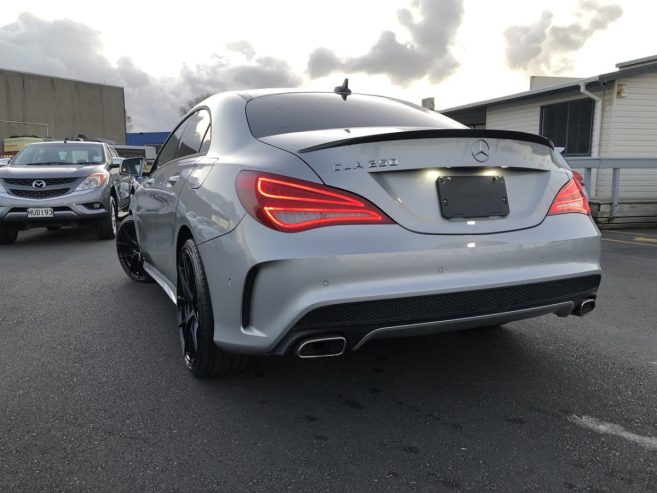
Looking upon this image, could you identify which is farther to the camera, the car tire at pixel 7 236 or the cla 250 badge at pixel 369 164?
the car tire at pixel 7 236

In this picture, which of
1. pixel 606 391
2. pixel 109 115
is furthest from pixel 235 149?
pixel 109 115

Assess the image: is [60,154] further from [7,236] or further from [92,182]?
[7,236]

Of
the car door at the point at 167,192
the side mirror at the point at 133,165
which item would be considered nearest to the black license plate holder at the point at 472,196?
the car door at the point at 167,192

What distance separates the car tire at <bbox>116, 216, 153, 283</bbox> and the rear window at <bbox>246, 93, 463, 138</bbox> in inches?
100

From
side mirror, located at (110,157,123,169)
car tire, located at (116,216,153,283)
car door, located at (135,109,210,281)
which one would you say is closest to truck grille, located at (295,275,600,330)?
car door, located at (135,109,210,281)

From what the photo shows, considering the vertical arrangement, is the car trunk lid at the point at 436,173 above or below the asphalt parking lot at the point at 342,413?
above

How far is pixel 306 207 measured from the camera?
89.9 inches

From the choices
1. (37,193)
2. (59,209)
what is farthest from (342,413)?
(37,193)

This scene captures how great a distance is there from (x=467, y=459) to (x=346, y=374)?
Result: 3.36ft

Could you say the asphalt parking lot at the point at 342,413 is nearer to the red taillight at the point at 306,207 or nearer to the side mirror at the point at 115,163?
the red taillight at the point at 306,207

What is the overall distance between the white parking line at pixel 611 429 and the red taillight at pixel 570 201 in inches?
38.1

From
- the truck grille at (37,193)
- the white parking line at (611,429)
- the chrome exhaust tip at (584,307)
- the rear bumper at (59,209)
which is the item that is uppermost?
the truck grille at (37,193)

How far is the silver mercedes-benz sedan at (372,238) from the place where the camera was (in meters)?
2.26

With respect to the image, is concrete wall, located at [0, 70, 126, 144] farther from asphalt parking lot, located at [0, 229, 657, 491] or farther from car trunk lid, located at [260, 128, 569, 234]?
car trunk lid, located at [260, 128, 569, 234]
